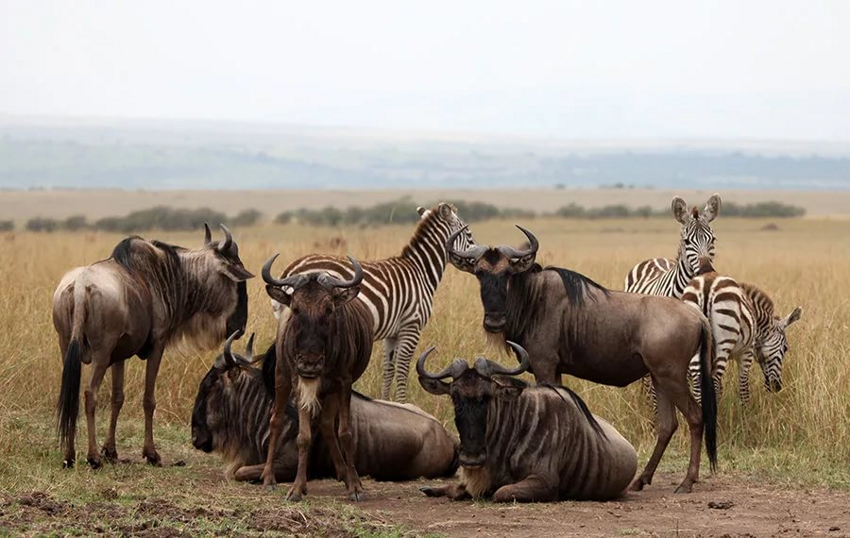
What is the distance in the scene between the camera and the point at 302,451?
8312mm

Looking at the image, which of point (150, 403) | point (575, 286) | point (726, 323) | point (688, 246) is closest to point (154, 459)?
point (150, 403)

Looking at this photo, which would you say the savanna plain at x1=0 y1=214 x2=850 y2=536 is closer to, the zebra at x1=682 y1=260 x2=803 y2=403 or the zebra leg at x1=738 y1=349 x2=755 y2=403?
the zebra leg at x1=738 y1=349 x2=755 y2=403

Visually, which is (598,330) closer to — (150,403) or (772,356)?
(772,356)

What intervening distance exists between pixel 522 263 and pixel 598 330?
69 cm

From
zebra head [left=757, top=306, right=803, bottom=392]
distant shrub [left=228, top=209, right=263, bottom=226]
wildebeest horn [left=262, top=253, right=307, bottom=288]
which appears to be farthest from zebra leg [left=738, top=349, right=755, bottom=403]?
distant shrub [left=228, top=209, right=263, bottom=226]

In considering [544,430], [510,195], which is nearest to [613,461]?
[544,430]

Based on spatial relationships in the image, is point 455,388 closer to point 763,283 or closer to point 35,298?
point 35,298

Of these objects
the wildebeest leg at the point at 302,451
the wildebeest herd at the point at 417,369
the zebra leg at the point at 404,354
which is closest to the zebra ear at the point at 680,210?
the wildebeest herd at the point at 417,369

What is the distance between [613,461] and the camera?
332 inches

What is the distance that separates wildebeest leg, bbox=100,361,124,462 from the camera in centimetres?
931

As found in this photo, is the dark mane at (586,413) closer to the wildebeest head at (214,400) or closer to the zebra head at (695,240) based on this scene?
the wildebeest head at (214,400)

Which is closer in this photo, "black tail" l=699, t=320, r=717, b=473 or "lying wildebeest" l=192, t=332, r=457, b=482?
"black tail" l=699, t=320, r=717, b=473

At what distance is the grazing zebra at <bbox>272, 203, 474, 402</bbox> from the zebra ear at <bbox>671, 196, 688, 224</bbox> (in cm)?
222

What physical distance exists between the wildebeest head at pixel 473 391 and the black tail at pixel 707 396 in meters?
1.44
